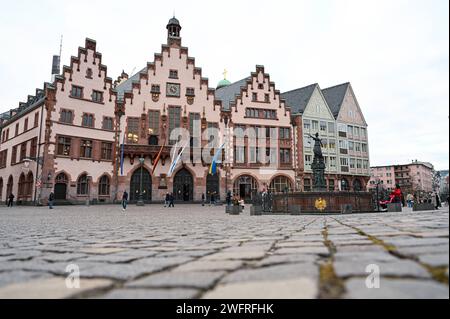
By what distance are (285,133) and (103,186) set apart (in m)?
22.6

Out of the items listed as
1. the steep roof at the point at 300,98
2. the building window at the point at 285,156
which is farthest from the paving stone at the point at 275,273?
the steep roof at the point at 300,98

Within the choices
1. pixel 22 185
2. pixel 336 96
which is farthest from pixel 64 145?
pixel 336 96

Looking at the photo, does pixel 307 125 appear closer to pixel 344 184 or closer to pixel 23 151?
pixel 344 184

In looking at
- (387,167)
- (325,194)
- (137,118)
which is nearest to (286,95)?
(137,118)

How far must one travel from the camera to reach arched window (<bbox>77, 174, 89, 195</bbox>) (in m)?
33.3

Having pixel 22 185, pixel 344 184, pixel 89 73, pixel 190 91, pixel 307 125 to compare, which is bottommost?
pixel 22 185

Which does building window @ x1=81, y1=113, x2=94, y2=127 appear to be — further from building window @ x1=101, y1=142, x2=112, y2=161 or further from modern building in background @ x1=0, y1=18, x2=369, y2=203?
building window @ x1=101, y1=142, x2=112, y2=161

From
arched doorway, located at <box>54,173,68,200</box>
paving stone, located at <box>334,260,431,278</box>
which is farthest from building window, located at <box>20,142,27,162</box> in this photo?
paving stone, located at <box>334,260,431,278</box>

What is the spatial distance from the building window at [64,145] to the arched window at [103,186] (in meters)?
4.23

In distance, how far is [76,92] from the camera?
34406 mm

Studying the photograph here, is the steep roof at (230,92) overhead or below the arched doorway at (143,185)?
overhead

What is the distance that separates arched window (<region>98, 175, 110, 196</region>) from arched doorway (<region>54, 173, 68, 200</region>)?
3.31 meters

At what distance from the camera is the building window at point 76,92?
112 feet

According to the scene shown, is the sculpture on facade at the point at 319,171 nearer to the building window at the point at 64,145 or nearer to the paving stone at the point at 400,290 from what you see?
the paving stone at the point at 400,290
